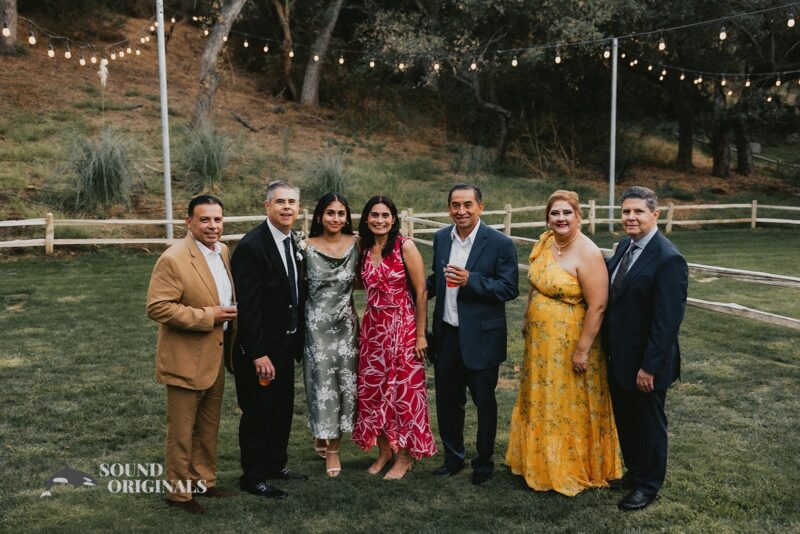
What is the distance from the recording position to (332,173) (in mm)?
17906

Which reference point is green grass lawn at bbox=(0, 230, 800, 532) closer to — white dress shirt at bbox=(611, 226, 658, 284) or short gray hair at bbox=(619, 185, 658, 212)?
white dress shirt at bbox=(611, 226, 658, 284)

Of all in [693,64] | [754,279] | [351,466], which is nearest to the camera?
[351,466]

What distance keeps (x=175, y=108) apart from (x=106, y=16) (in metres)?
6.81

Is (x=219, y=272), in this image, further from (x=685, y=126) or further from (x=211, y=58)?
(x=685, y=126)

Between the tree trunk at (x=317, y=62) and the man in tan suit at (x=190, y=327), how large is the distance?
2471cm

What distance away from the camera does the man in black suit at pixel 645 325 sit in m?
4.05

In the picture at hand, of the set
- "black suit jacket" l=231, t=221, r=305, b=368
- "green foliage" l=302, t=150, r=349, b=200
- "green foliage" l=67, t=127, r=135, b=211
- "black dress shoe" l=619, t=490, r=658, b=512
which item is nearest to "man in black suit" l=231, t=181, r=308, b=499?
"black suit jacket" l=231, t=221, r=305, b=368

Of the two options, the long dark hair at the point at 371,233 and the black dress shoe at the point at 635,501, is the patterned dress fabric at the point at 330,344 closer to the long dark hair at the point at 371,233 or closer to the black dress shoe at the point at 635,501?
the long dark hair at the point at 371,233

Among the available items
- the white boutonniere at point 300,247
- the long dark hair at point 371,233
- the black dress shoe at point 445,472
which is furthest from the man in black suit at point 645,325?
the white boutonniere at point 300,247

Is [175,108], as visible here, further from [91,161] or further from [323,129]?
[91,161]

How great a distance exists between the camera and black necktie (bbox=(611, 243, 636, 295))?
4258 mm

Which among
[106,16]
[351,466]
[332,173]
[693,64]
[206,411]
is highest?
[106,16]

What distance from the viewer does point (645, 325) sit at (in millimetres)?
4184

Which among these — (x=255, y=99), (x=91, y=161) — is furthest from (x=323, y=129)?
(x=91, y=161)
